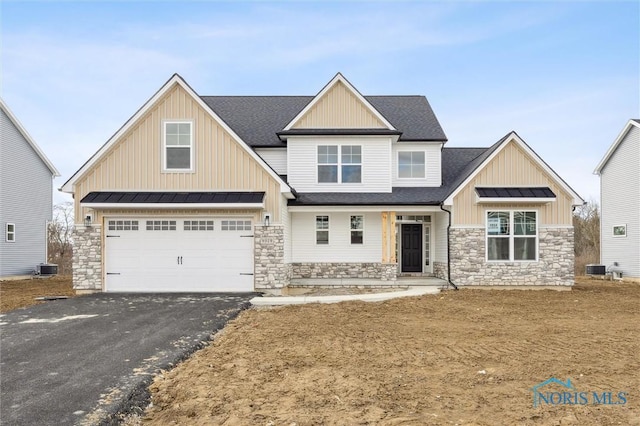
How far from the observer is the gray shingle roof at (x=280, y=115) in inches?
703

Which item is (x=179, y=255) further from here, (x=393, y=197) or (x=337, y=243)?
(x=393, y=197)

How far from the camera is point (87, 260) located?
46.6ft

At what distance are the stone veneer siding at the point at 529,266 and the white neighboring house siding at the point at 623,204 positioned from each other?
23.1ft

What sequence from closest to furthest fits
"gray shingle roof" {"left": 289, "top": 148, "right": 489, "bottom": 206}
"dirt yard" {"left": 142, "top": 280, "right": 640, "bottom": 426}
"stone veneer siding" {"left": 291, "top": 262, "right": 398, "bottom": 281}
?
"dirt yard" {"left": 142, "top": 280, "right": 640, "bottom": 426}, "gray shingle roof" {"left": 289, "top": 148, "right": 489, "bottom": 206}, "stone veneer siding" {"left": 291, "top": 262, "right": 398, "bottom": 281}

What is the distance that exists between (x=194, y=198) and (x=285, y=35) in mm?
7529

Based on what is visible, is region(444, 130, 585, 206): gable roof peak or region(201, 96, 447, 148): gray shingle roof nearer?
region(444, 130, 585, 206): gable roof peak

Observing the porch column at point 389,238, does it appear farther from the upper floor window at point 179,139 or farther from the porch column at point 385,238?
the upper floor window at point 179,139

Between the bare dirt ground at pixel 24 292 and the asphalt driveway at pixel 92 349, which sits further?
the bare dirt ground at pixel 24 292

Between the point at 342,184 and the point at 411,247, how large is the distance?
396 centimetres

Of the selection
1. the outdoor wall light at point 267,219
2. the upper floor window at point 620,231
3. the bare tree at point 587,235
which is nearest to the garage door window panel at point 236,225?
the outdoor wall light at point 267,219

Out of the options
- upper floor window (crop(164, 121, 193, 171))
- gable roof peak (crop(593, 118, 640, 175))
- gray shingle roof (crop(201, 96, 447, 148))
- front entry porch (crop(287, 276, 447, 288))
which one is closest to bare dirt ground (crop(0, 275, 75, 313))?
upper floor window (crop(164, 121, 193, 171))

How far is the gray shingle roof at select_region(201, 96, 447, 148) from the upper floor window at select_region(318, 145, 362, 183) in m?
1.90

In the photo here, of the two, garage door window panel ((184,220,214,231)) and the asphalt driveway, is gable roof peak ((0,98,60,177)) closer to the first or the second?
the asphalt driveway

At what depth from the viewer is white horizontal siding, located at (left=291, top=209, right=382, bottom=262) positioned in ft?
55.1
